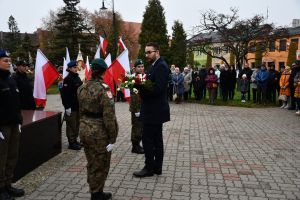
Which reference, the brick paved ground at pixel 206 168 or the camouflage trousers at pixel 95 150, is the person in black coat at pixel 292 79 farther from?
the camouflage trousers at pixel 95 150

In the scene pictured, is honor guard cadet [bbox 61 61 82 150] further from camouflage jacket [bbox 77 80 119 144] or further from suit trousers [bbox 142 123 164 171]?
camouflage jacket [bbox 77 80 119 144]

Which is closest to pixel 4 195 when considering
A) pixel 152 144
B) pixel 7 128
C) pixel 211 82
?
pixel 7 128

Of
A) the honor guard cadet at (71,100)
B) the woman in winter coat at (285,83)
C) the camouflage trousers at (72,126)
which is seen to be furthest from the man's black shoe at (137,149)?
the woman in winter coat at (285,83)

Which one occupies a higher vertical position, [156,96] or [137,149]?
[156,96]

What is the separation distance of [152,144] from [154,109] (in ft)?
2.01

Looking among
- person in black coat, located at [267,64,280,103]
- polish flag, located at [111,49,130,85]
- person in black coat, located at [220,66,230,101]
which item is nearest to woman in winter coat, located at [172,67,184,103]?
person in black coat, located at [220,66,230,101]

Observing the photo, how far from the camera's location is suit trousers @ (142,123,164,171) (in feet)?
18.6

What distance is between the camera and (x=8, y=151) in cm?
486

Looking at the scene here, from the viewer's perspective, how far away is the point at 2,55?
4.72 meters

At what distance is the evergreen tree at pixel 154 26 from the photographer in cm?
4341

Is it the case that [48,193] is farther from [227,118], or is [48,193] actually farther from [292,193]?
[227,118]

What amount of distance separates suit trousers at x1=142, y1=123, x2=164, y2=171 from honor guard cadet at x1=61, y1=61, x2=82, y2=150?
2.49m

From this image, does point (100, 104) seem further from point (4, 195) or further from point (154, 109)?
point (4, 195)

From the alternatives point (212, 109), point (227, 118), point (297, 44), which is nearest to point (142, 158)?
point (227, 118)
